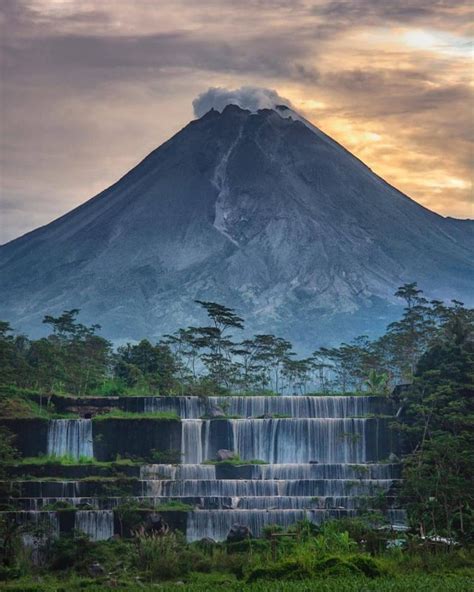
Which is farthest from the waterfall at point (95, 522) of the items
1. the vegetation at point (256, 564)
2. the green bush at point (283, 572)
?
the green bush at point (283, 572)

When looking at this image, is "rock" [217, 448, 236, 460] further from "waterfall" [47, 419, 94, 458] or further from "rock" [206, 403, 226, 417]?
"waterfall" [47, 419, 94, 458]

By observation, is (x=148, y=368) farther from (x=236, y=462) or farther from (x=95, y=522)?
(x=95, y=522)

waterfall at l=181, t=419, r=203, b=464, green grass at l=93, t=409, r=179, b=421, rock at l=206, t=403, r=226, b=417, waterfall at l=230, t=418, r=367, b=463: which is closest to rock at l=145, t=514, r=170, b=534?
green grass at l=93, t=409, r=179, b=421

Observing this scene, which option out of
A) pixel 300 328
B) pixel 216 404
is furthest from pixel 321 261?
pixel 216 404

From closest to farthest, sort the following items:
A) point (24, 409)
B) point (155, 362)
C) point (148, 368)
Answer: point (24, 409) < point (148, 368) < point (155, 362)

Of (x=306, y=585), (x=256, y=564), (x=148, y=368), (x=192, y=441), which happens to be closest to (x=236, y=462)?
(x=192, y=441)

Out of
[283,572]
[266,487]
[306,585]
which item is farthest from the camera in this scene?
[266,487]

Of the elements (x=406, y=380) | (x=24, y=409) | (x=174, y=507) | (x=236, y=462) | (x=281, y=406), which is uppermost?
(x=406, y=380)
